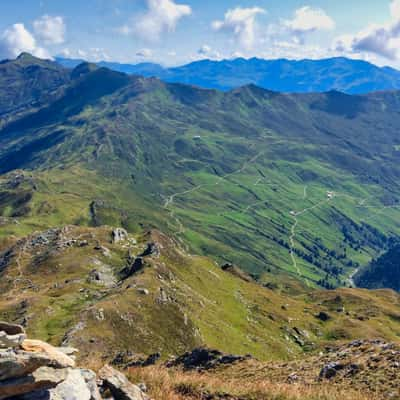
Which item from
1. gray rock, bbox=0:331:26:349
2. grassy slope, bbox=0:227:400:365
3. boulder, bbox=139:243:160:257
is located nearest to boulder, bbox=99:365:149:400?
gray rock, bbox=0:331:26:349

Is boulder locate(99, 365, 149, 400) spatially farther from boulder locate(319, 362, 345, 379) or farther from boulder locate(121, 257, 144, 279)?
boulder locate(121, 257, 144, 279)

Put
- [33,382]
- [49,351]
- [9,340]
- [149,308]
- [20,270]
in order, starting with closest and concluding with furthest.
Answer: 1. [33,382]
2. [9,340]
3. [49,351]
4. [149,308]
5. [20,270]

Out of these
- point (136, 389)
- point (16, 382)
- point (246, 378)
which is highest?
point (16, 382)

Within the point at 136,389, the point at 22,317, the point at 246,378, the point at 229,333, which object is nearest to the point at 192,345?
the point at 229,333

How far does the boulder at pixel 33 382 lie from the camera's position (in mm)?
17797

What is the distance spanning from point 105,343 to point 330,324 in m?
121

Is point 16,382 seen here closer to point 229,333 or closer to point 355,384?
point 355,384

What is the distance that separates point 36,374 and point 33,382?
392 mm

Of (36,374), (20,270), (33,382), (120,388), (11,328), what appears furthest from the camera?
(20,270)

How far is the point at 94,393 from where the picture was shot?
68.6ft

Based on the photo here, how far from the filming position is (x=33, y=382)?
58.9 ft

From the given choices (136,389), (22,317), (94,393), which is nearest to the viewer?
(94,393)

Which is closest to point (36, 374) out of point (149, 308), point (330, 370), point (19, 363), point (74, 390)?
point (19, 363)

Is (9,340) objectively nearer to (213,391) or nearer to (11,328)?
(11,328)
